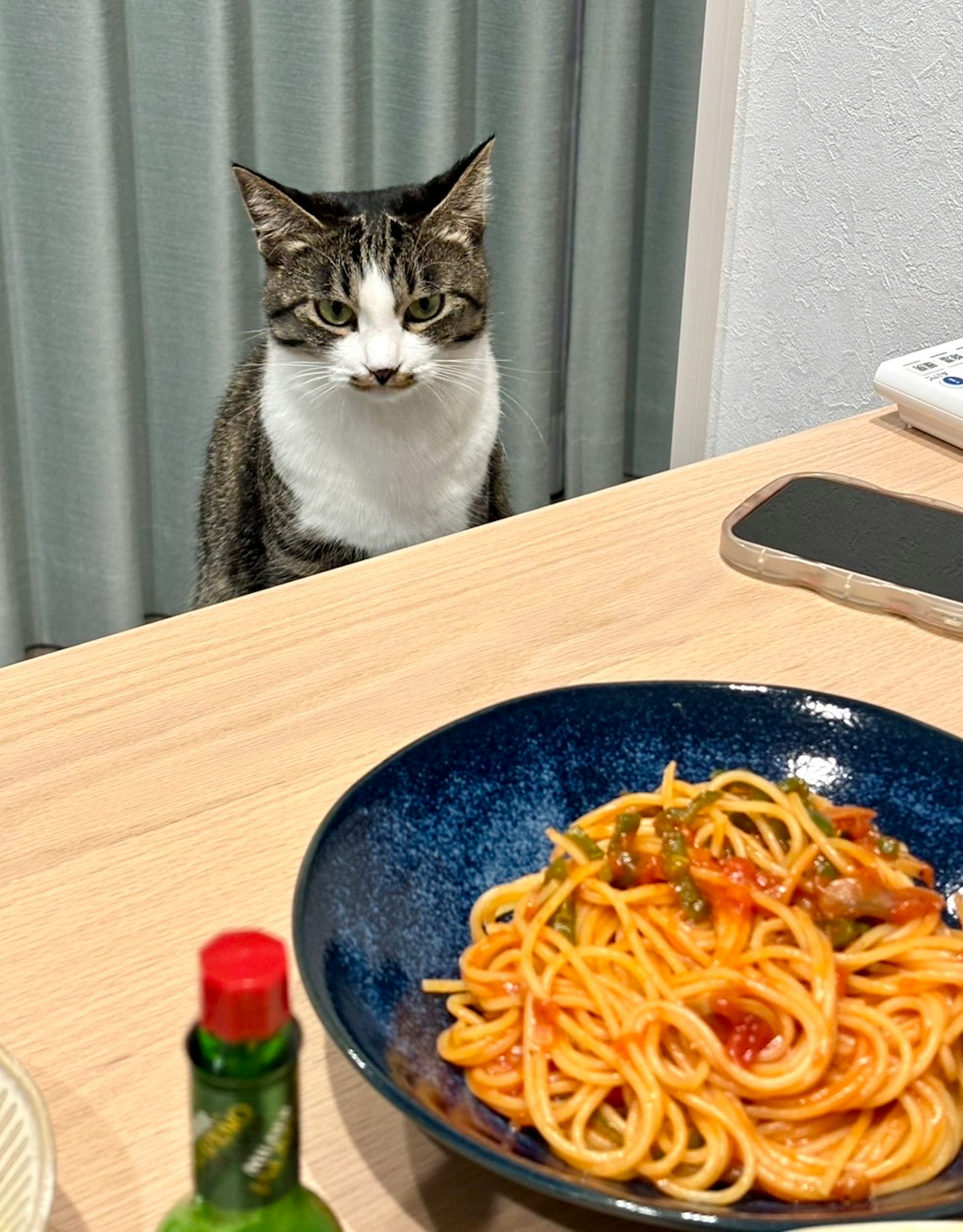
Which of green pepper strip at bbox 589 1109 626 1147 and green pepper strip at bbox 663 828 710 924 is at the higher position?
green pepper strip at bbox 663 828 710 924

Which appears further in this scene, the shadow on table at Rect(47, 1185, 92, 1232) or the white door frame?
the white door frame

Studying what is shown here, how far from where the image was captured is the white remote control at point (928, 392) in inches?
45.1

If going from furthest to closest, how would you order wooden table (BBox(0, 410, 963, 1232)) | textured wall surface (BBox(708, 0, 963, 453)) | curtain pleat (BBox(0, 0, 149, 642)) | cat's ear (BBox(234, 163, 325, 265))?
curtain pleat (BBox(0, 0, 149, 642)) → textured wall surface (BBox(708, 0, 963, 453)) → cat's ear (BBox(234, 163, 325, 265)) → wooden table (BBox(0, 410, 963, 1232))

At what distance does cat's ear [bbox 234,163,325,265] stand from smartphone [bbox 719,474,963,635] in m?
0.57

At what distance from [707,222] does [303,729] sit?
5.05ft

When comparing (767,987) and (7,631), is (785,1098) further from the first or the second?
(7,631)

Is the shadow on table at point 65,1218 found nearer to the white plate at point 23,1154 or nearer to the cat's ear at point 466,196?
the white plate at point 23,1154

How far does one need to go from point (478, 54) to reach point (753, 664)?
171cm

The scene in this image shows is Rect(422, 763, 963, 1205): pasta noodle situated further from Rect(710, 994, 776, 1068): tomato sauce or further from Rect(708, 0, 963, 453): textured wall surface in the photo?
Rect(708, 0, 963, 453): textured wall surface

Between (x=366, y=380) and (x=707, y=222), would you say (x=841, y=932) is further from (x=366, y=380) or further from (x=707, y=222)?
(x=707, y=222)

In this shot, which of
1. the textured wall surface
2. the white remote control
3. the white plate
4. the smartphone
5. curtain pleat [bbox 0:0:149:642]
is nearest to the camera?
the white plate

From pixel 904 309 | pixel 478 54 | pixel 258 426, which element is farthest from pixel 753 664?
pixel 478 54

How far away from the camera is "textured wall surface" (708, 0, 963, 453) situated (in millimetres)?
1645

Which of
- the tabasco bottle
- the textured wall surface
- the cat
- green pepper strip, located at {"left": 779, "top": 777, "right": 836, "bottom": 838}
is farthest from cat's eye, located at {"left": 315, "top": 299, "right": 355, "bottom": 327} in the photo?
the tabasco bottle
